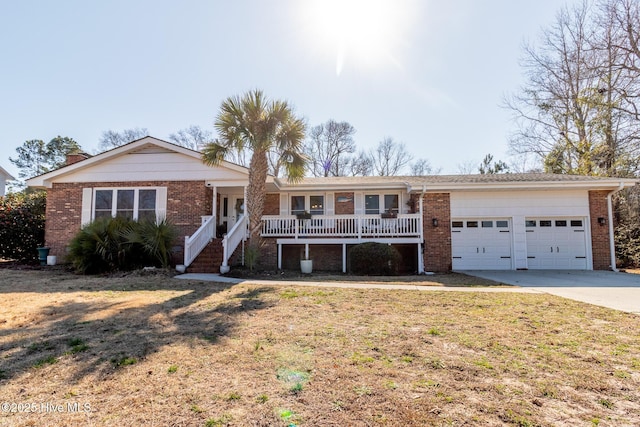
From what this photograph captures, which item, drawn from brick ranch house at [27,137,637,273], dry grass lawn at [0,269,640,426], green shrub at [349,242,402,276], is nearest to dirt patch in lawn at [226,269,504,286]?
green shrub at [349,242,402,276]

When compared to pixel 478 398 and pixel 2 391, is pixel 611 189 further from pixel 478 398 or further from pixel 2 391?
pixel 2 391

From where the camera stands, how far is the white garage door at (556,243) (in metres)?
12.5

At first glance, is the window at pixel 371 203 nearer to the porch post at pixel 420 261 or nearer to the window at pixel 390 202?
the window at pixel 390 202

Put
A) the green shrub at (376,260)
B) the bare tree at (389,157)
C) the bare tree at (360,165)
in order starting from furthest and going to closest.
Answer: the bare tree at (389,157)
the bare tree at (360,165)
the green shrub at (376,260)

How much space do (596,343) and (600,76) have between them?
21.6 metres

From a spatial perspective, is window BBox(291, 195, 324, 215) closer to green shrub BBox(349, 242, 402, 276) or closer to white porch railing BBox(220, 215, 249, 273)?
white porch railing BBox(220, 215, 249, 273)

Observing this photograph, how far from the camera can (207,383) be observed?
2.71 meters

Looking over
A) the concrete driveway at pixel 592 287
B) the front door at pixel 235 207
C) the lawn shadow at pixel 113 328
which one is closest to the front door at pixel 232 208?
the front door at pixel 235 207

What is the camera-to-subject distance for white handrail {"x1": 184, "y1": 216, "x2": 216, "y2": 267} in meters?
10.7

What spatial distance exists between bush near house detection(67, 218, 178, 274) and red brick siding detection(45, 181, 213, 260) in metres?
1.88

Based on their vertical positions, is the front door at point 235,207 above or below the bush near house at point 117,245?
above

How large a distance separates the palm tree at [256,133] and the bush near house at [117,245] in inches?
Answer: 114

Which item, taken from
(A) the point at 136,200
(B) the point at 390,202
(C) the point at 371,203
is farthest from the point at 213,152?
(B) the point at 390,202

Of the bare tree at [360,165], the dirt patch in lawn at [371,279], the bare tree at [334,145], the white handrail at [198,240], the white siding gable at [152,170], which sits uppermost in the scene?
the bare tree at [334,145]
